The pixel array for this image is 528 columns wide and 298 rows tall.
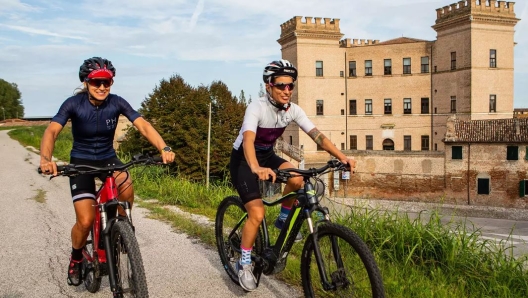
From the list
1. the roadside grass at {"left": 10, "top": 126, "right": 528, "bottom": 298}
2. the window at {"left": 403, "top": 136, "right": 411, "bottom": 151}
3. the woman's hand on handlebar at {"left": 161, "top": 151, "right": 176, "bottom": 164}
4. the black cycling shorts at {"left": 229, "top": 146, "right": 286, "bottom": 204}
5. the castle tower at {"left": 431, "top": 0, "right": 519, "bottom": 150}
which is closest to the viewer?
the woman's hand on handlebar at {"left": 161, "top": 151, "right": 176, "bottom": 164}

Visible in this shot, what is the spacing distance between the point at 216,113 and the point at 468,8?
29.1 meters

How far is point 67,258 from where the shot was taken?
5.57 meters

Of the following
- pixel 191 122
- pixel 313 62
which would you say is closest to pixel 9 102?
pixel 191 122

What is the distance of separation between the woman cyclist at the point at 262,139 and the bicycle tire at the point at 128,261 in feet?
3.59

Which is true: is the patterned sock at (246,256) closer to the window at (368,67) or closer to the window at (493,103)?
the window at (493,103)

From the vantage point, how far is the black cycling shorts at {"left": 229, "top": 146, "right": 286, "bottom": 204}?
408 centimetres

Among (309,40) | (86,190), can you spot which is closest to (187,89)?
(309,40)

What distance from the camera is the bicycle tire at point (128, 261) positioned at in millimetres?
3277

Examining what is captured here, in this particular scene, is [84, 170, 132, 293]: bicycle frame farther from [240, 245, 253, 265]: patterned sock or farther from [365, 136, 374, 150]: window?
[365, 136, 374, 150]: window

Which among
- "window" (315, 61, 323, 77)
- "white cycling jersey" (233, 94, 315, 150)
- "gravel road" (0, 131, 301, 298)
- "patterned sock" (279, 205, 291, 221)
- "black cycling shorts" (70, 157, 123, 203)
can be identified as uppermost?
"window" (315, 61, 323, 77)

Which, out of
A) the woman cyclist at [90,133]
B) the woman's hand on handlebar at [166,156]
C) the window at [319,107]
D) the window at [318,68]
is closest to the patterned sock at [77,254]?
the woman cyclist at [90,133]

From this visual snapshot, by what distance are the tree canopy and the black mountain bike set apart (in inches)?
1430

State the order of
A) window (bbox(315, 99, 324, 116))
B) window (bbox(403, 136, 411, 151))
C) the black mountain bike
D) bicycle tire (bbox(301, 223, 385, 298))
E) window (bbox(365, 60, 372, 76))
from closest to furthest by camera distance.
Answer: bicycle tire (bbox(301, 223, 385, 298)) < the black mountain bike < window (bbox(403, 136, 411, 151)) < window (bbox(315, 99, 324, 116)) < window (bbox(365, 60, 372, 76))

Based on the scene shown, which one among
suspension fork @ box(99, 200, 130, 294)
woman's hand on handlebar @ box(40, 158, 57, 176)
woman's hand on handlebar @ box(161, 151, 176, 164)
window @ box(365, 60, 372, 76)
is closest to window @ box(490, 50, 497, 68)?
window @ box(365, 60, 372, 76)
